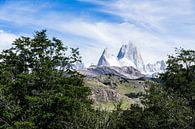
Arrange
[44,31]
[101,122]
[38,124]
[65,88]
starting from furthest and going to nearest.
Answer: [44,31]
[65,88]
[38,124]
[101,122]

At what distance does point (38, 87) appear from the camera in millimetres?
60500

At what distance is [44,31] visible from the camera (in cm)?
6625

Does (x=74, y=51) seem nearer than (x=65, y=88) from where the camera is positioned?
A: No

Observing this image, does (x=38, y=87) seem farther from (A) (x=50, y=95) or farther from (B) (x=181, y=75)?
(B) (x=181, y=75)

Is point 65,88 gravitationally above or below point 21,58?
below

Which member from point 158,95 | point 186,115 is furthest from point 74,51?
point 186,115

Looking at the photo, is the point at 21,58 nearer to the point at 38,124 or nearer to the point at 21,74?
the point at 21,74

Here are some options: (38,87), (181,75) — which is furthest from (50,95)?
(181,75)

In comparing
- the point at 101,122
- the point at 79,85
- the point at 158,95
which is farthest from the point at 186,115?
the point at 101,122

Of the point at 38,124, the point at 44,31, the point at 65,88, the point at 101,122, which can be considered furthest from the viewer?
the point at 44,31

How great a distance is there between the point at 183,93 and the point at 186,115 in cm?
895

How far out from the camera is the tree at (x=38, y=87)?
5669cm

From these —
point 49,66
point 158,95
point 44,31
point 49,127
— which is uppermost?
point 44,31

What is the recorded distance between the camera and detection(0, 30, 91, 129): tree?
56688 mm
